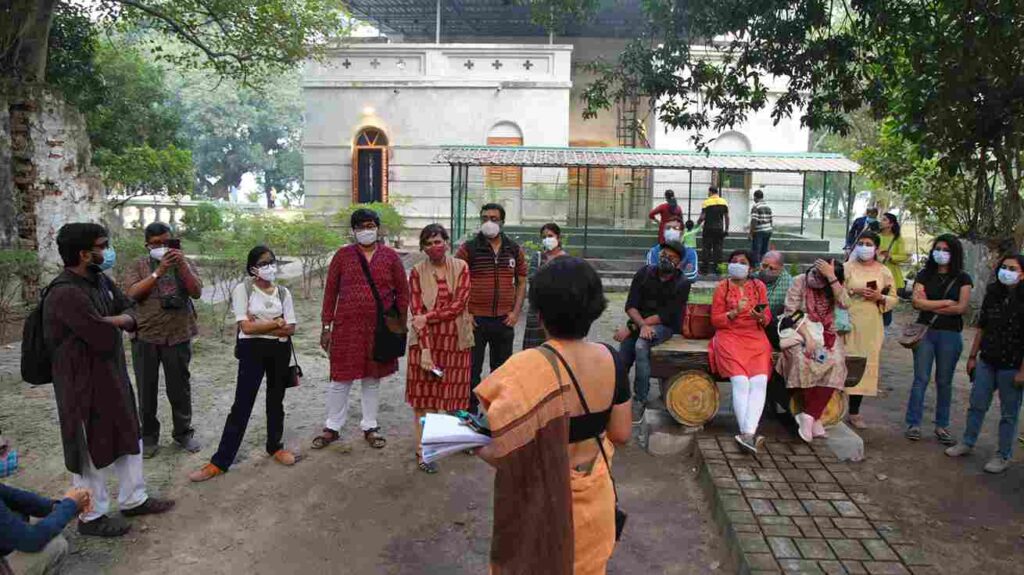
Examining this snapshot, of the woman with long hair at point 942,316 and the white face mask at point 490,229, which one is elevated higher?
the white face mask at point 490,229

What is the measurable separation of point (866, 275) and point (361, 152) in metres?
17.1

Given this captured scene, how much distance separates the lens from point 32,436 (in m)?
5.43

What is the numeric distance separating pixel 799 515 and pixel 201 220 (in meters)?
19.5

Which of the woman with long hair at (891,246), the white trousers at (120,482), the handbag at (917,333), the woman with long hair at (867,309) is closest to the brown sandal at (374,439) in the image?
the white trousers at (120,482)

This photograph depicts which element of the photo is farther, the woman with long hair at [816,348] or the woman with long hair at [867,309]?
the woman with long hair at [867,309]

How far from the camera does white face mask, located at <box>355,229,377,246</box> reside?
501 centimetres

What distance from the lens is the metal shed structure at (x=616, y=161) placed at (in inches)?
555

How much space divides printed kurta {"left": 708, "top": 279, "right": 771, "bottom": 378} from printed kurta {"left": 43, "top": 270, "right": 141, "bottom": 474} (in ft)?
12.9

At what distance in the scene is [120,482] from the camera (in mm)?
4062

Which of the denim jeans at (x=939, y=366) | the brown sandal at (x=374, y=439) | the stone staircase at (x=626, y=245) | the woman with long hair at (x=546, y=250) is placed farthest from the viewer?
the stone staircase at (x=626, y=245)

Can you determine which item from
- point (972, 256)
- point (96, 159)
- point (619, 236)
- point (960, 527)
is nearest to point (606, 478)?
point (960, 527)

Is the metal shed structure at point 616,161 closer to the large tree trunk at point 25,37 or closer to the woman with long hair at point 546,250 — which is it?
the large tree trunk at point 25,37

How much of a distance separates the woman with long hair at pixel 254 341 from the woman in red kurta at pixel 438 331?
34.8 inches

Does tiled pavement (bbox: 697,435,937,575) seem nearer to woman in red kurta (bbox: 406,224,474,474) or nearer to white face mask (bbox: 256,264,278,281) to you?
woman in red kurta (bbox: 406,224,474,474)
